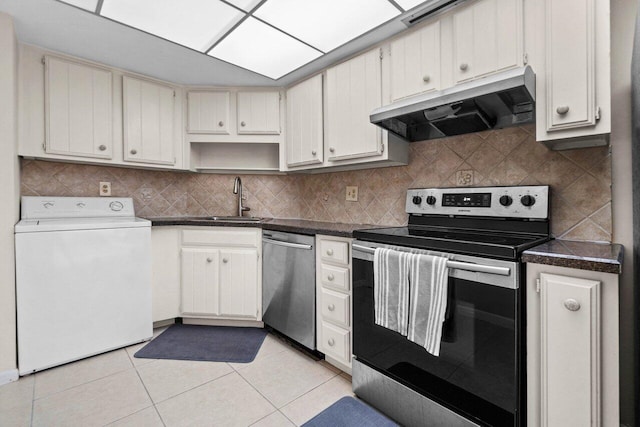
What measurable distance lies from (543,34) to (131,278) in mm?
2813

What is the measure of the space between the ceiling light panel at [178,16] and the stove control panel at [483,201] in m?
1.53

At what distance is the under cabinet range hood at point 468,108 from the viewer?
4.09 feet

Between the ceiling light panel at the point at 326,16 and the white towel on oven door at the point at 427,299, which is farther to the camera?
the ceiling light panel at the point at 326,16

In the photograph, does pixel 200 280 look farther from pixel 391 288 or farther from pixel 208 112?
pixel 391 288

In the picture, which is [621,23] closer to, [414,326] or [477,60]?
[477,60]

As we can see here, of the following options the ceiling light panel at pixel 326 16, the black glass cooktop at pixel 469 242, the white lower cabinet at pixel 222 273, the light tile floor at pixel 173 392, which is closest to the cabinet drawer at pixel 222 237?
the white lower cabinet at pixel 222 273

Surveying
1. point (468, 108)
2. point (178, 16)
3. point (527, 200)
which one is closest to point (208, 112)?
point (178, 16)

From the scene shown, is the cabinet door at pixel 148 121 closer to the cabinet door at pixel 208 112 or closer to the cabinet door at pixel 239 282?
the cabinet door at pixel 208 112

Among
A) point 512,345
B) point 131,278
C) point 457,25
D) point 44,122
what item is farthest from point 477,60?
point 44,122

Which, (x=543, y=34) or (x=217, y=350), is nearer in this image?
(x=543, y=34)

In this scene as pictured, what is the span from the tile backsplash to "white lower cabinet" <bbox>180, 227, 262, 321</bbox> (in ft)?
2.19

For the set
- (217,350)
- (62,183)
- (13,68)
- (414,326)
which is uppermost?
(13,68)

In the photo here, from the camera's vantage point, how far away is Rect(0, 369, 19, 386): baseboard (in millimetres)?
1750

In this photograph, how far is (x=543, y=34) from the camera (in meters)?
1.29
